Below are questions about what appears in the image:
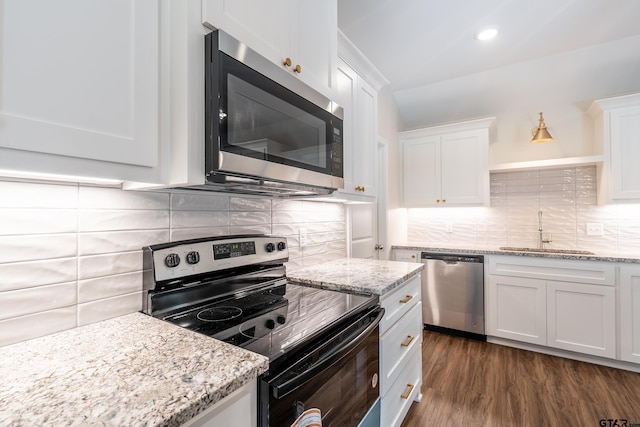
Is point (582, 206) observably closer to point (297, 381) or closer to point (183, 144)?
point (297, 381)

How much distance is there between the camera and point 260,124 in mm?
1035

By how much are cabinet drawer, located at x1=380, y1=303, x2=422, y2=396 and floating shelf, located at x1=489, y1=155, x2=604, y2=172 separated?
6.37 ft

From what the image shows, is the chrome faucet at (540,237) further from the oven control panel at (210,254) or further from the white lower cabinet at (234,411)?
the white lower cabinet at (234,411)

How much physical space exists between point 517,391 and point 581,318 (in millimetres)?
940

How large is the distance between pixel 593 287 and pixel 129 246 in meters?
3.20

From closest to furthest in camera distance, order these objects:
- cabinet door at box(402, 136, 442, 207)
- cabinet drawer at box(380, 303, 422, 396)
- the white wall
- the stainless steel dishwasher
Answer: cabinet drawer at box(380, 303, 422, 396) → the white wall → the stainless steel dishwasher → cabinet door at box(402, 136, 442, 207)

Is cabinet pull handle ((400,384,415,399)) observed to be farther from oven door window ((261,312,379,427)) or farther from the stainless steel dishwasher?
the stainless steel dishwasher

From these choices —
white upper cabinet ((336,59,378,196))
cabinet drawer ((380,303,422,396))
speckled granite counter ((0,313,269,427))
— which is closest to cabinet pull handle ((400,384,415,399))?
cabinet drawer ((380,303,422,396))

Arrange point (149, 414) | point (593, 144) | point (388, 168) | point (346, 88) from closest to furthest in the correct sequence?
point (149, 414)
point (346, 88)
point (593, 144)
point (388, 168)

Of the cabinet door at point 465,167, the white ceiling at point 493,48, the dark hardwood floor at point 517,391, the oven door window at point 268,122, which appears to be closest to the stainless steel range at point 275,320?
the oven door window at point 268,122

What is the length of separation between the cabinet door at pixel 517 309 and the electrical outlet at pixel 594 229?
0.77m

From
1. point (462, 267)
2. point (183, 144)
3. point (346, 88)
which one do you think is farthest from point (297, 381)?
point (462, 267)

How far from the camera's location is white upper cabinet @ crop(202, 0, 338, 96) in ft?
3.22

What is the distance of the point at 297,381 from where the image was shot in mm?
781
